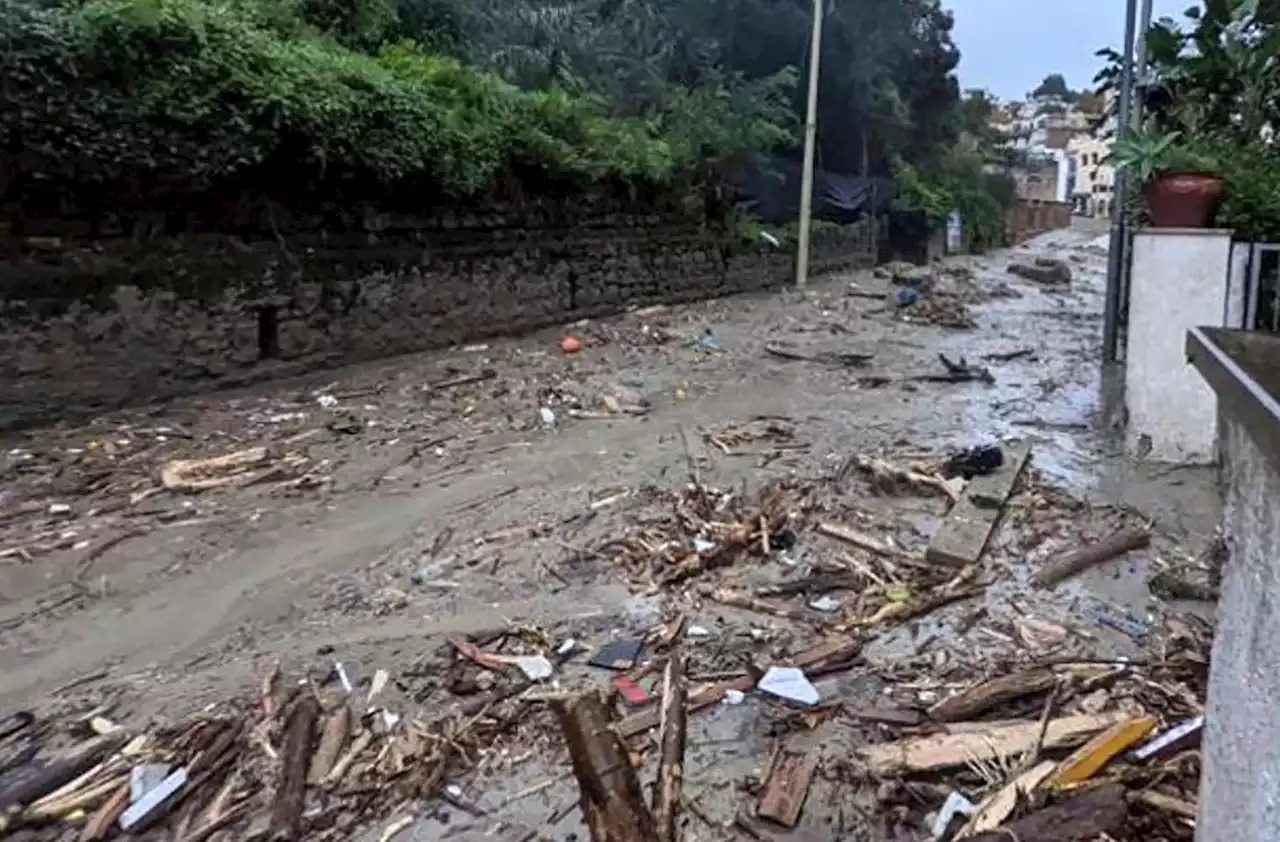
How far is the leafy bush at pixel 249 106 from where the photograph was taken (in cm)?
610

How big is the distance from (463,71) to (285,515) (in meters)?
6.40

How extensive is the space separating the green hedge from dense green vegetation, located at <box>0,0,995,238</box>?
0.5 inches

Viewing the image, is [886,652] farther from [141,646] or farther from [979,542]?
[141,646]

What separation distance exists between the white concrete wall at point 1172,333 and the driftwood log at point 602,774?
4.50 meters

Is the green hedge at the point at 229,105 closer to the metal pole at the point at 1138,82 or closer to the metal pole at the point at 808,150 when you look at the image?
the metal pole at the point at 1138,82

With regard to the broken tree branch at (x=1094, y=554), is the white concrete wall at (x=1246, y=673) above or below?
above

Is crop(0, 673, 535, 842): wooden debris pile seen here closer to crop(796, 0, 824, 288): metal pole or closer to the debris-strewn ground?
the debris-strewn ground

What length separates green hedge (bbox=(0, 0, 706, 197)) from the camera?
239 inches

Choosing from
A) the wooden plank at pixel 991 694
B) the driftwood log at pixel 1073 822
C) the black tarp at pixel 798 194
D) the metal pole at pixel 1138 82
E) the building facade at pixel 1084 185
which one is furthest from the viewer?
the building facade at pixel 1084 185

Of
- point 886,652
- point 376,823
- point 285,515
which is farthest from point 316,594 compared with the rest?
point 886,652

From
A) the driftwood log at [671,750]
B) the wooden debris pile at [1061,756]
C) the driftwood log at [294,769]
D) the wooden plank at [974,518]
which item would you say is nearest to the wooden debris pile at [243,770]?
the driftwood log at [294,769]

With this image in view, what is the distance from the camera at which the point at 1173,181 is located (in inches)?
207

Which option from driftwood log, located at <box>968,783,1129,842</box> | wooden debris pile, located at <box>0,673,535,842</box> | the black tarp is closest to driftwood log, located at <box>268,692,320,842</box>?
wooden debris pile, located at <box>0,673,535,842</box>

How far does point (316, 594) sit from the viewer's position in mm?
4098
